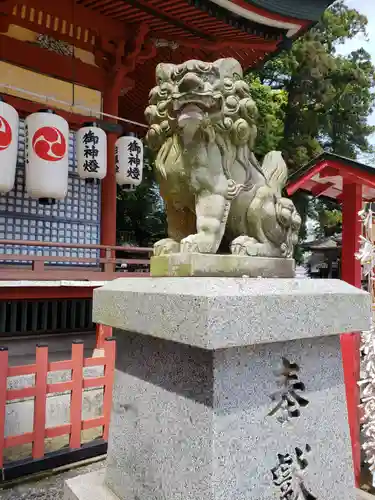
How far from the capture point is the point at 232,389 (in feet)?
4.47

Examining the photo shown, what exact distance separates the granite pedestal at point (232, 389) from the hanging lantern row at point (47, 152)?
13.1 ft

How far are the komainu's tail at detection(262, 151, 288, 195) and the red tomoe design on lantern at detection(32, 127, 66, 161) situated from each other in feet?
13.6

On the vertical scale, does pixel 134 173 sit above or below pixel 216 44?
below

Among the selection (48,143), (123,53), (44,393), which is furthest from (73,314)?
(123,53)

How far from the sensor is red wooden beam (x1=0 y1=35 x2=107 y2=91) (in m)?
5.75

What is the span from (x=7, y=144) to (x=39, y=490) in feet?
12.8

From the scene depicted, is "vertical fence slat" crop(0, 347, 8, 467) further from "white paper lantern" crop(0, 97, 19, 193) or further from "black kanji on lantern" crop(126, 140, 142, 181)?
"black kanji on lantern" crop(126, 140, 142, 181)

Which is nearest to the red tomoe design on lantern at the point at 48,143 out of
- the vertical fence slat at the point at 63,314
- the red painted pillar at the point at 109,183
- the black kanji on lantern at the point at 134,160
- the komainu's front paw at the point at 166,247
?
the red painted pillar at the point at 109,183

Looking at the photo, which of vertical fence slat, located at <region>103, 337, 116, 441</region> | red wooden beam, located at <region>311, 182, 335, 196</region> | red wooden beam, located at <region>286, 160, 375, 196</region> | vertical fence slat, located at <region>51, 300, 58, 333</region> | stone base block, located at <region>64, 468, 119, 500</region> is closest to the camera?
stone base block, located at <region>64, 468, 119, 500</region>

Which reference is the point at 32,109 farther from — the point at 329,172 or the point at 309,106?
the point at 309,106

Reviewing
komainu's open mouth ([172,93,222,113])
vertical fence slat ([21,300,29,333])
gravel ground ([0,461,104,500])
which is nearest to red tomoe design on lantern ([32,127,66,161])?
vertical fence slat ([21,300,29,333])

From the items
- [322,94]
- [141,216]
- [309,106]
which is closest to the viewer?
[141,216]

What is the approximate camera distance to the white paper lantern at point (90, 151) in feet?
19.7

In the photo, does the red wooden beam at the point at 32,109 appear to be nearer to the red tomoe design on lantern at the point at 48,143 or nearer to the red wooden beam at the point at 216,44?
the red tomoe design on lantern at the point at 48,143
